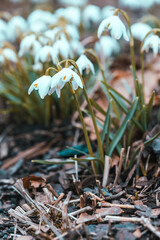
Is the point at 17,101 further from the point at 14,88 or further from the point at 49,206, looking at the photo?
the point at 49,206

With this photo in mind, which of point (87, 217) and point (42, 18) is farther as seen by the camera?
point (42, 18)

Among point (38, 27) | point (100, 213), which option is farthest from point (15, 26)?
point (100, 213)

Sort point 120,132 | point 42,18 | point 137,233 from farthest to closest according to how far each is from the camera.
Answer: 1. point 42,18
2. point 120,132
3. point 137,233

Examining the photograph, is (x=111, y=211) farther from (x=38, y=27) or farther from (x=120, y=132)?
(x=38, y=27)

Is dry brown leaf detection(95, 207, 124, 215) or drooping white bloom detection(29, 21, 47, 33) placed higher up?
drooping white bloom detection(29, 21, 47, 33)

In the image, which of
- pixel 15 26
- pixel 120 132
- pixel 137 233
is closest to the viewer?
pixel 137 233

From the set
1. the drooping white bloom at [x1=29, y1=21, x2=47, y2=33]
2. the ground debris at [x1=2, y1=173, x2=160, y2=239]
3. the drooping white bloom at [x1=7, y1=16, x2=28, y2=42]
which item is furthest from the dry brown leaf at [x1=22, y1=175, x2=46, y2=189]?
the drooping white bloom at [x1=7, y1=16, x2=28, y2=42]

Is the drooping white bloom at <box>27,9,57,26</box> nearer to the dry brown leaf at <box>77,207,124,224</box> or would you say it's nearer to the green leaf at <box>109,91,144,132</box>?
the green leaf at <box>109,91,144,132</box>

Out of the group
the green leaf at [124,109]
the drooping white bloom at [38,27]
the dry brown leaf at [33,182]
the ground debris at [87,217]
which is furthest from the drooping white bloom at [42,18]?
the ground debris at [87,217]
